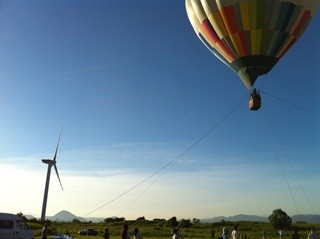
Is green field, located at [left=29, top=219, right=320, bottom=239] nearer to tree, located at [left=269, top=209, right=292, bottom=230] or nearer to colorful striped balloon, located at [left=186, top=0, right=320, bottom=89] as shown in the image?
tree, located at [left=269, top=209, right=292, bottom=230]

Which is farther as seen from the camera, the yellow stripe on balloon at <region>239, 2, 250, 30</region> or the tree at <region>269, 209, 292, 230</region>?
the tree at <region>269, 209, 292, 230</region>

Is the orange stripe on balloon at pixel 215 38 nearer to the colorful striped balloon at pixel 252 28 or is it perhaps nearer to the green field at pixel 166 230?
the colorful striped balloon at pixel 252 28

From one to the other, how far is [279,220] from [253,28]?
8913 cm

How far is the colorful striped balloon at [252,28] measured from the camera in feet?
99.6

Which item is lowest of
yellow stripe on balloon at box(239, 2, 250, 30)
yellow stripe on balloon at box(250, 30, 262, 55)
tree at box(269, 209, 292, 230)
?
yellow stripe on balloon at box(250, 30, 262, 55)

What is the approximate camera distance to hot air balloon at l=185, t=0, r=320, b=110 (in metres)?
30.4

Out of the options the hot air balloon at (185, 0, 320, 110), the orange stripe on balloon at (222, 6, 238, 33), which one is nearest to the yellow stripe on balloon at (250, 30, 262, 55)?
the hot air balloon at (185, 0, 320, 110)

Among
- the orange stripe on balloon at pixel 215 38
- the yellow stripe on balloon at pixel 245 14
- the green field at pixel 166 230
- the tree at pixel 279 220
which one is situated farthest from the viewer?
the tree at pixel 279 220

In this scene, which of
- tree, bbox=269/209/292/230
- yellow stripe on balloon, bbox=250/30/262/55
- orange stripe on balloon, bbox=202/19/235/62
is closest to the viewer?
yellow stripe on balloon, bbox=250/30/262/55

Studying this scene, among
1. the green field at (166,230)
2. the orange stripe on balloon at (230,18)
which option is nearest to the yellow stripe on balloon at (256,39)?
the orange stripe on balloon at (230,18)

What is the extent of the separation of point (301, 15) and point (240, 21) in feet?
15.5

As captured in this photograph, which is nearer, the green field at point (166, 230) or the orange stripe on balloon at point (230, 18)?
the orange stripe on balloon at point (230, 18)

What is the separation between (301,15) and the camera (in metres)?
31.3

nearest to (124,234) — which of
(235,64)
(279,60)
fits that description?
(235,64)
